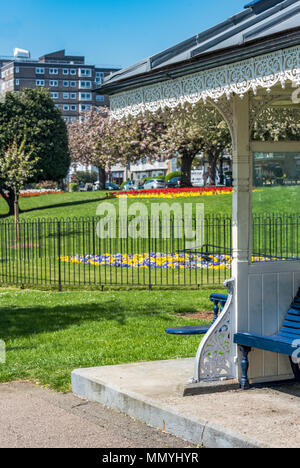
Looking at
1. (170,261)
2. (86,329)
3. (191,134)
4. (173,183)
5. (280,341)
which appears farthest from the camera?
(173,183)

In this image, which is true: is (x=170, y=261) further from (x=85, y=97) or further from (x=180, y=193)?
(x=85, y=97)

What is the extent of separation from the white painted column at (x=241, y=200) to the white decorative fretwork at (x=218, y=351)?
7 centimetres

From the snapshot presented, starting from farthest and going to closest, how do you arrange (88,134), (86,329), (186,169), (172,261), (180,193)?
(88,134), (186,169), (180,193), (172,261), (86,329)

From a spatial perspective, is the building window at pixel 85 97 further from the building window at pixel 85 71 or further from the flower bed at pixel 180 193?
the flower bed at pixel 180 193

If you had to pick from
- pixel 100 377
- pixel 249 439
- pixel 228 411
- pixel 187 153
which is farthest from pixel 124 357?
pixel 187 153

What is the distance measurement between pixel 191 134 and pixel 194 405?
925 cm

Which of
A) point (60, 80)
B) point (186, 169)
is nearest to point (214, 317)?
point (186, 169)

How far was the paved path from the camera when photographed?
5.53 m

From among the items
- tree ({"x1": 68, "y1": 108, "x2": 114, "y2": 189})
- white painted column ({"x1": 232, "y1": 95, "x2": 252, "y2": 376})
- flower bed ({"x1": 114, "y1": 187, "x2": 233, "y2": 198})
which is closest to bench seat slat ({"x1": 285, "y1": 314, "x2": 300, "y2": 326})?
white painted column ({"x1": 232, "y1": 95, "x2": 252, "y2": 376})

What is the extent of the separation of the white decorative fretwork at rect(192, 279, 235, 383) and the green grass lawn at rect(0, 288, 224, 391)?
1.61 metres

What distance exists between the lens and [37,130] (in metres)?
41.9

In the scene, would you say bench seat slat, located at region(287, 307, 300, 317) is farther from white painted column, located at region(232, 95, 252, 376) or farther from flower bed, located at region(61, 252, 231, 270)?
flower bed, located at region(61, 252, 231, 270)

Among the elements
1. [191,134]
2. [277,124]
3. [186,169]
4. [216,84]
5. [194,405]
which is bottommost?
[194,405]

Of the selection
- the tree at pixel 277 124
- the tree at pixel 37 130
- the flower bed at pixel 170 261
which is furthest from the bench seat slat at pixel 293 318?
the tree at pixel 37 130
